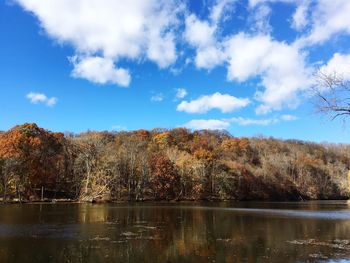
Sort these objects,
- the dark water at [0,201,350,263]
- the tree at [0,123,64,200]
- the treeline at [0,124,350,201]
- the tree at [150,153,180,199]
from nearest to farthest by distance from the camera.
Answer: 1. the dark water at [0,201,350,263]
2. the tree at [0,123,64,200]
3. the treeline at [0,124,350,201]
4. the tree at [150,153,180,199]

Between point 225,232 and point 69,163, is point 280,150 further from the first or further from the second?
point 225,232

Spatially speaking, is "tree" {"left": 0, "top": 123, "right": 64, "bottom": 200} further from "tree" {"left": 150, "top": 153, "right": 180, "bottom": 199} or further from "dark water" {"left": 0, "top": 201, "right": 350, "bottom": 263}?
"dark water" {"left": 0, "top": 201, "right": 350, "bottom": 263}

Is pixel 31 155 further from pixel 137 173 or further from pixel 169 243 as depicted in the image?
pixel 169 243

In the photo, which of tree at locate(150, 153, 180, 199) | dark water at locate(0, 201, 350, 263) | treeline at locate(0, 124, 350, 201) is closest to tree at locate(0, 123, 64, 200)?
treeline at locate(0, 124, 350, 201)

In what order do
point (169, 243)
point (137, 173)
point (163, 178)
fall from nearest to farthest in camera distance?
point (169, 243)
point (137, 173)
point (163, 178)

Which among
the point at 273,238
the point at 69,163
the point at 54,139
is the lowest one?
the point at 273,238

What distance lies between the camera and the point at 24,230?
1080 inches

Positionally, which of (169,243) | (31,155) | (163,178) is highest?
(31,155)

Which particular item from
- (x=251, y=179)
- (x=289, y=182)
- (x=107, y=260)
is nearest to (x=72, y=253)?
(x=107, y=260)

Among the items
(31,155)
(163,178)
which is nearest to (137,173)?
(163,178)

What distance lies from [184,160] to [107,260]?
80.2 meters

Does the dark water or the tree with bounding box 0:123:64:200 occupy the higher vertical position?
the tree with bounding box 0:123:64:200

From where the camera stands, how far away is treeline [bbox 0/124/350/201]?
73875 mm

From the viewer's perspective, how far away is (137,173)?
90.0 meters
